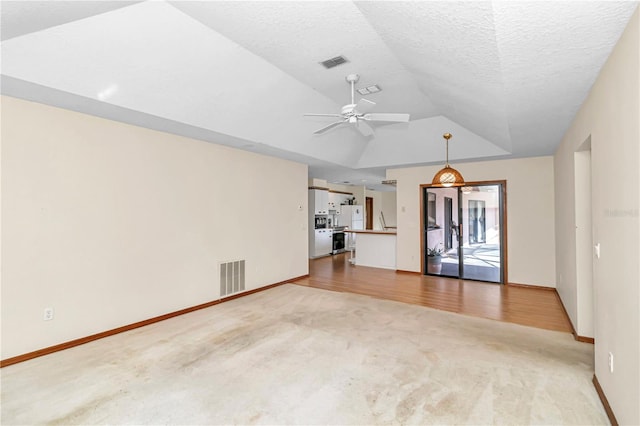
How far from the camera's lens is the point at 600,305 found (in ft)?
7.75

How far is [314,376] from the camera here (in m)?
2.67

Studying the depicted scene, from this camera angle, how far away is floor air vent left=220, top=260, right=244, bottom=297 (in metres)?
4.98

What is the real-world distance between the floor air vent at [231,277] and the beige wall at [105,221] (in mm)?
114

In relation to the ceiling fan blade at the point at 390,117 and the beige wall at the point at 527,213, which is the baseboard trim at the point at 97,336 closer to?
the ceiling fan blade at the point at 390,117

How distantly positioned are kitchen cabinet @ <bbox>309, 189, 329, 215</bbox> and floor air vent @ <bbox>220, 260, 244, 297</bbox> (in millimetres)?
4315

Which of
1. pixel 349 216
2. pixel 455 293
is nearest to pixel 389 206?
pixel 349 216

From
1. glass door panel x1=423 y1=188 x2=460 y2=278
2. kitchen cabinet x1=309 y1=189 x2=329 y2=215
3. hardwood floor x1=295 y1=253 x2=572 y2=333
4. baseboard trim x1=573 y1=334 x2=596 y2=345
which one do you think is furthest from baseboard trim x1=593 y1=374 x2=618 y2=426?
kitchen cabinet x1=309 y1=189 x2=329 y2=215

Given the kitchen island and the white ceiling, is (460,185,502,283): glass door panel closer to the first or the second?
the kitchen island

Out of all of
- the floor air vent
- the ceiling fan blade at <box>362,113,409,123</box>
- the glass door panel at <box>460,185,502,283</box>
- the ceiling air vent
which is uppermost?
the ceiling air vent

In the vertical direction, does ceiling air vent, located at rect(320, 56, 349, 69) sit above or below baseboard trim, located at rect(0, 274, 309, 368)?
above

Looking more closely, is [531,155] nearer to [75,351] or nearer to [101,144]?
[101,144]

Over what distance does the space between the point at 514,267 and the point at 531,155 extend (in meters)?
2.24

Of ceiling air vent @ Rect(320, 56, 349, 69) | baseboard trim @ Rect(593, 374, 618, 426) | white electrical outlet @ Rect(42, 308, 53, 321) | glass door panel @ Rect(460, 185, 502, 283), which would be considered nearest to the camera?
baseboard trim @ Rect(593, 374, 618, 426)

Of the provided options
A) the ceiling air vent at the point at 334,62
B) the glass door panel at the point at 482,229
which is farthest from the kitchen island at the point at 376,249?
the ceiling air vent at the point at 334,62
